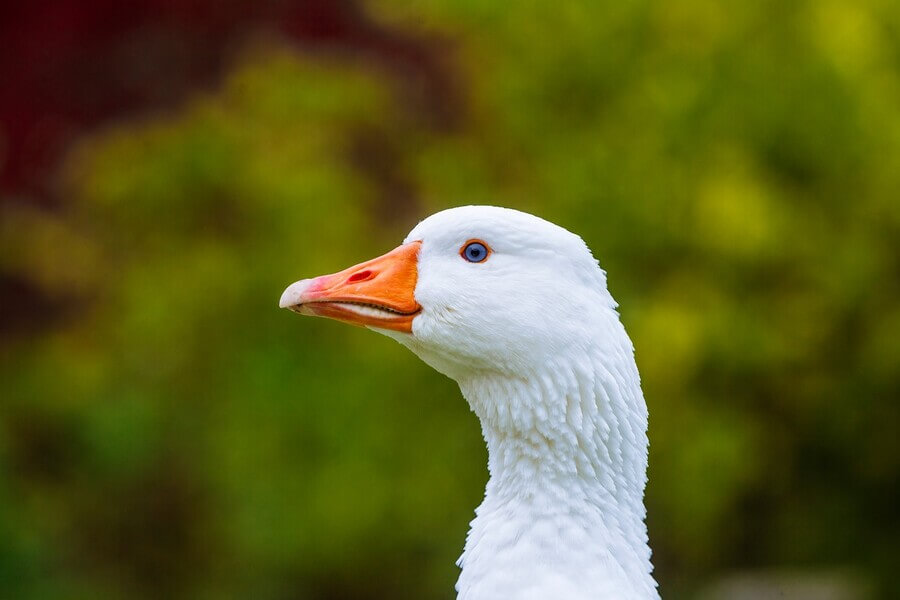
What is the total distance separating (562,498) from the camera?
112 inches

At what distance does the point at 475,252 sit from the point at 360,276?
0.30m

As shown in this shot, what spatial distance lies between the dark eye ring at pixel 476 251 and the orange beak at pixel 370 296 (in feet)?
0.45

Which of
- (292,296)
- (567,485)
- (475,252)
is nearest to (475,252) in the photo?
(475,252)

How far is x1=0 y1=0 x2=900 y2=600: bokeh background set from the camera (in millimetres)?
7598

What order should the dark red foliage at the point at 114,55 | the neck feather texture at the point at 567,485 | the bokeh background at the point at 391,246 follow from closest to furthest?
the neck feather texture at the point at 567,485 < the bokeh background at the point at 391,246 < the dark red foliage at the point at 114,55

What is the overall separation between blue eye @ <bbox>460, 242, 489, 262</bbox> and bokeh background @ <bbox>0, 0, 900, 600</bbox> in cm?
470

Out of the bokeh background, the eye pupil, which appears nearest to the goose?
the eye pupil

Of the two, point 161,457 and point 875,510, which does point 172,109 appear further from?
point 875,510

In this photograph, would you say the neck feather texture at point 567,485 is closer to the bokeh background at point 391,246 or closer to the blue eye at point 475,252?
the blue eye at point 475,252

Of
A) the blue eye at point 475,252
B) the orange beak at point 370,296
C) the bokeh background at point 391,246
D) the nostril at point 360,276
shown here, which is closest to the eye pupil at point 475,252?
the blue eye at point 475,252

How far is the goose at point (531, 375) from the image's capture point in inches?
110

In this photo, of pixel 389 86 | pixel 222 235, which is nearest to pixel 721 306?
pixel 389 86

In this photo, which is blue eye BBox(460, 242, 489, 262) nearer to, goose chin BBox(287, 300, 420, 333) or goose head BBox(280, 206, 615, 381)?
goose head BBox(280, 206, 615, 381)

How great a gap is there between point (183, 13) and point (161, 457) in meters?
3.08
